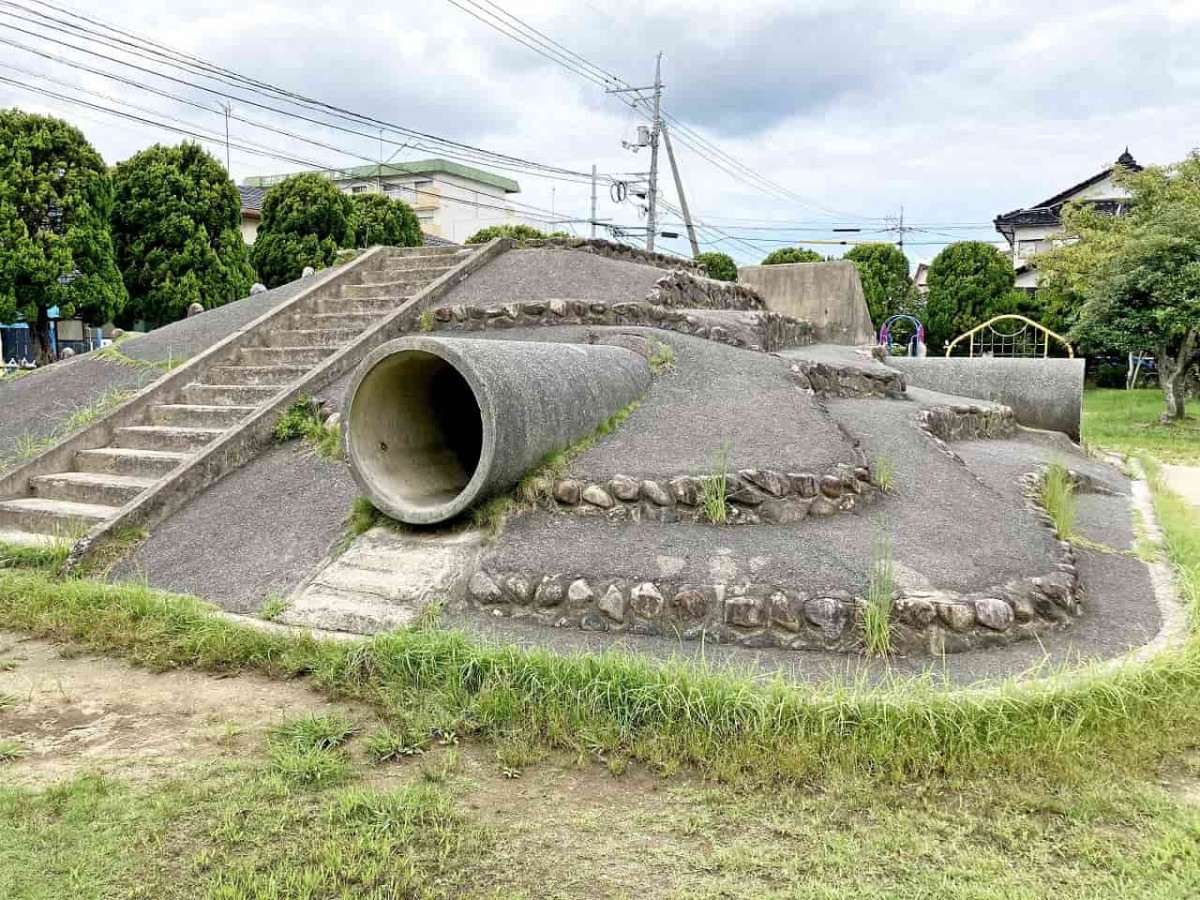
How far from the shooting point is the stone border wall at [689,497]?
18.5ft

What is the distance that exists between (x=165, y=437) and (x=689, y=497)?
15.8ft

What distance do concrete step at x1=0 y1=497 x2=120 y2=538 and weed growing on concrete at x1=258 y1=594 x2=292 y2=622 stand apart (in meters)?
Answer: 1.97

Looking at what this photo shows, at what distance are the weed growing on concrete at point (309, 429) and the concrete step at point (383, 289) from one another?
2.78 m

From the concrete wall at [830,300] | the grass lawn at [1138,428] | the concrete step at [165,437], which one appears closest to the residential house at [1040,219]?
the grass lawn at [1138,428]

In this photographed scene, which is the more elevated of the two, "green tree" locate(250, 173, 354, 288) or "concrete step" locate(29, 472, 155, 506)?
"green tree" locate(250, 173, 354, 288)

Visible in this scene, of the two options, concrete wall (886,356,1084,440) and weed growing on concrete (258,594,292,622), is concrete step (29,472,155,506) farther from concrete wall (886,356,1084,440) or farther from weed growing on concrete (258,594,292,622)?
concrete wall (886,356,1084,440)

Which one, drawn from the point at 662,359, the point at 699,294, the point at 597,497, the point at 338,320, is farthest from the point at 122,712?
the point at 699,294

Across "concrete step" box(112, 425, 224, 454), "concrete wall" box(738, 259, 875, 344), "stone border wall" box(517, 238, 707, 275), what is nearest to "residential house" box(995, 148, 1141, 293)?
"concrete wall" box(738, 259, 875, 344)

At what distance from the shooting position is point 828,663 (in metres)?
4.35

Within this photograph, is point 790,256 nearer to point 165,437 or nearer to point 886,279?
point 886,279

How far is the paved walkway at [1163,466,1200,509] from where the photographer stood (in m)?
9.89

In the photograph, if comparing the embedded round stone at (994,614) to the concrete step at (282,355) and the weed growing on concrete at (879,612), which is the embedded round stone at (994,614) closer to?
the weed growing on concrete at (879,612)

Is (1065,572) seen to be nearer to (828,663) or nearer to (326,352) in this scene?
(828,663)

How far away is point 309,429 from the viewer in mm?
7422
